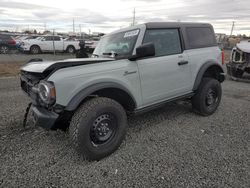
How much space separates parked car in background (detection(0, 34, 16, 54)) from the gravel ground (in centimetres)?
1449

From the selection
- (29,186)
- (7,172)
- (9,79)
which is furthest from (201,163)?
(9,79)

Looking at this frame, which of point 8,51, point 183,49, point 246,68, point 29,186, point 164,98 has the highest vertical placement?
point 8,51

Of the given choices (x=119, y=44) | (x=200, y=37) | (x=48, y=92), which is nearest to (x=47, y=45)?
(x=119, y=44)

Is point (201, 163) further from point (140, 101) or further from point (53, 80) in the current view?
point (53, 80)

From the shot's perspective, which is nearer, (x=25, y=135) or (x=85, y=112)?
(x=85, y=112)

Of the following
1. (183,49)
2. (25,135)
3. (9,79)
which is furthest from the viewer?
(9,79)

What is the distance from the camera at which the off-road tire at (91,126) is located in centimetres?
224

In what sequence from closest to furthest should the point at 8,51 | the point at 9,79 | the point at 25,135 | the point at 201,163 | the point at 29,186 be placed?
the point at 29,186, the point at 201,163, the point at 25,135, the point at 9,79, the point at 8,51

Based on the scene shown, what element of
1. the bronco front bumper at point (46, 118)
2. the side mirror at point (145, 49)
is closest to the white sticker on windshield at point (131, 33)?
the side mirror at point (145, 49)

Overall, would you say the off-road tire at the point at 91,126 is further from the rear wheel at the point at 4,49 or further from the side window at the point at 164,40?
the rear wheel at the point at 4,49

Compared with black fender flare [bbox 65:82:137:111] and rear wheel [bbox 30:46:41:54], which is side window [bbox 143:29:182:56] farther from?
rear wheel [bbox 30:46:41:54]

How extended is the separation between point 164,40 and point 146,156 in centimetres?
195

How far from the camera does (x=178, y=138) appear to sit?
3.02 m

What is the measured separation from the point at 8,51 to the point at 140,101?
17006 mm
